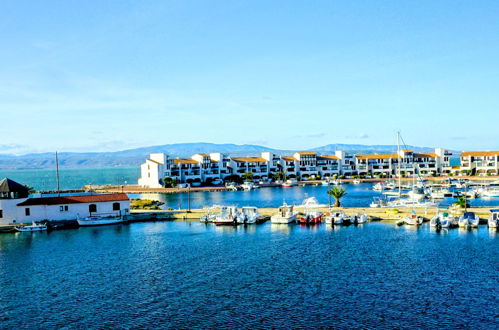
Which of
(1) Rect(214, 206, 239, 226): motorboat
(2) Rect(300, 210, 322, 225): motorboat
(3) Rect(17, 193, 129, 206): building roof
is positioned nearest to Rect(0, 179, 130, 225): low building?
(3) Rect(17, 193, 129, 206): building roof

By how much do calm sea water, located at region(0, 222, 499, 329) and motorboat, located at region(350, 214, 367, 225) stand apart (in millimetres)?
5895

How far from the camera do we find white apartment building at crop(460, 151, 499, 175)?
143750 millimetres

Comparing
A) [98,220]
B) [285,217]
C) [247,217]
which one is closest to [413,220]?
[285,217]

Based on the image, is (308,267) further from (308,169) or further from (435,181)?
(308,169)

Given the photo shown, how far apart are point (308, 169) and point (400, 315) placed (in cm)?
12774

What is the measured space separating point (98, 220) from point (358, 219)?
109 ft

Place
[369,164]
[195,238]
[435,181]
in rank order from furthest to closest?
[369,164] < [435,181] < [195,238]

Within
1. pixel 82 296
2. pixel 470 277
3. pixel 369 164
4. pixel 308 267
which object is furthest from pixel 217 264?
pixel 369 164

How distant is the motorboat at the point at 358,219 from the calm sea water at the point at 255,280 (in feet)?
19.3

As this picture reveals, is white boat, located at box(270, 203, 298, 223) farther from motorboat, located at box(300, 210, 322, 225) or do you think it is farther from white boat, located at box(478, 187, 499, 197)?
white boat, located at box(478, 187, 499, 197)

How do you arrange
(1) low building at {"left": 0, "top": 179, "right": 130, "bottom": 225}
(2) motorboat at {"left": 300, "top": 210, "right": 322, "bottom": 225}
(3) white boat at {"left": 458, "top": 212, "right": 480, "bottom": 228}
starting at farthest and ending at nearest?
(2) motorboat at {"left": 300, "top": 210, "right": 322, "bottom": 225}, (1) low building at {"left": 0, "top": 179, "right": 130, "bottom": 225}, (3) white boat at {"left": 458, "top": 212, "right": 480, "bottom": 228}

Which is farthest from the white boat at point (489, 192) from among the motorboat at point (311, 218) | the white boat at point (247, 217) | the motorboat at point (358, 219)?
the white boat at point (247, 217)

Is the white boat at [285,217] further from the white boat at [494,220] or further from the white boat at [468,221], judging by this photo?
the white boat at [494,220]

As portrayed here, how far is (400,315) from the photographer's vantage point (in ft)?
87.5
